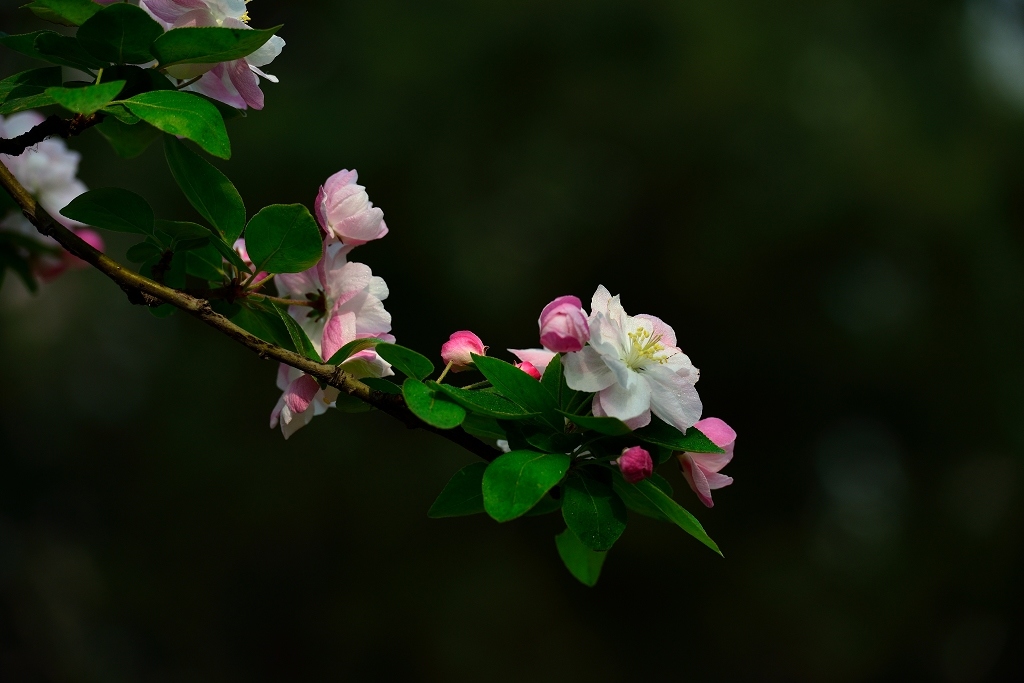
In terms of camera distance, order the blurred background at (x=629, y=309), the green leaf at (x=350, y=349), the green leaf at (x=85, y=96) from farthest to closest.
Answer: the blurred background at (x=629, y=309)
the green leaf at (x=350, y=349)
the green leaf at (x=85, y=96)

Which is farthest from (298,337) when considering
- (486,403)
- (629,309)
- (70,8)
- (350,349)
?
(629,309)

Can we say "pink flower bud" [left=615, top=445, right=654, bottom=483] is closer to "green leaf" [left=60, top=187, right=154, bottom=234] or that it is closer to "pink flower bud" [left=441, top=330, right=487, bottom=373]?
"pink flower bud" [left=441, top=330, right=487, bottom=373]

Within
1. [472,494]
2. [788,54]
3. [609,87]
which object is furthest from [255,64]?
[788,54]

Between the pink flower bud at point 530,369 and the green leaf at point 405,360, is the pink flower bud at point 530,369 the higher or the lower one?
the lower one

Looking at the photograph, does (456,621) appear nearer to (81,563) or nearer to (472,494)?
(81,563)

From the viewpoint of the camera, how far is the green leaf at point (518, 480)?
0.54 meters

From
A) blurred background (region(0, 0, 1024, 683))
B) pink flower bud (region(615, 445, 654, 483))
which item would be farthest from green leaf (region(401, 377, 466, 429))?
Result: blurred background (region(0, 0, 1024, 683))

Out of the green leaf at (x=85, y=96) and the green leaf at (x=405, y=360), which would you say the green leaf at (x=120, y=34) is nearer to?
the green leaf at (x=85, y=96)

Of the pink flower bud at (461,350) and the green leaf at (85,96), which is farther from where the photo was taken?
the pink flower bud at (461,350)

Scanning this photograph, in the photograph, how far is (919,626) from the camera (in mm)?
4047

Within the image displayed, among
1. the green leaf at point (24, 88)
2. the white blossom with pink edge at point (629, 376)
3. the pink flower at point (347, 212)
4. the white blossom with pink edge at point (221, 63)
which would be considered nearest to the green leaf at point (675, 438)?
the white blossom with pink edge at point (629, 376)

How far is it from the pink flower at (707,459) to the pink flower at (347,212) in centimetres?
29

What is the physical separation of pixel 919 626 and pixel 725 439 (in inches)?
158

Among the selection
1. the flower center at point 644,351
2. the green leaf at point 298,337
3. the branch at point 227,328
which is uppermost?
the flower center at point 644,351
